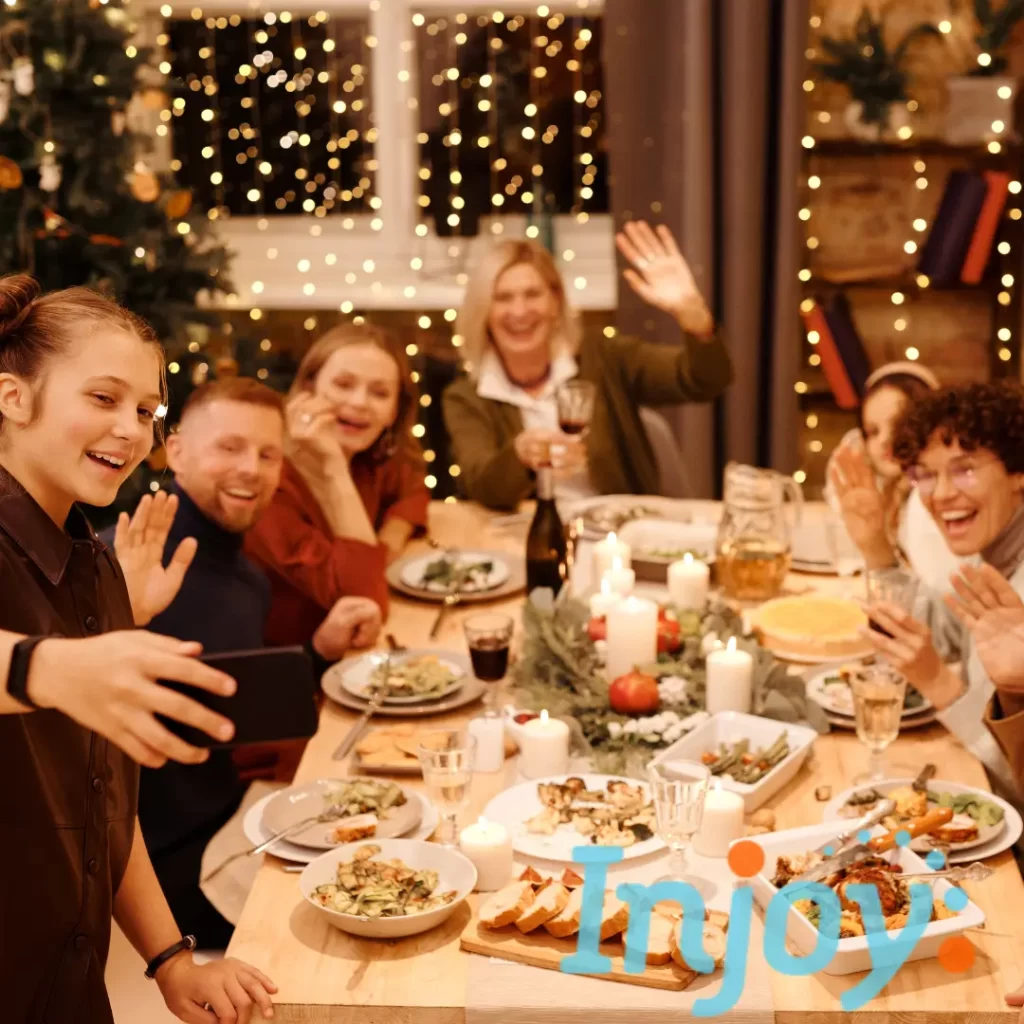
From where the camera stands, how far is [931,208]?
449 centimetres

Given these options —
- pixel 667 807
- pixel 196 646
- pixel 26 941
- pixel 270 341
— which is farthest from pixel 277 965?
pixel 270 341

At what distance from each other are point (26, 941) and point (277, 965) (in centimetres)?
26

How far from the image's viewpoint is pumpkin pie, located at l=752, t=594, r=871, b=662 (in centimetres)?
228

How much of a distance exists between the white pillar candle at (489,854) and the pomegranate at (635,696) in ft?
1.46

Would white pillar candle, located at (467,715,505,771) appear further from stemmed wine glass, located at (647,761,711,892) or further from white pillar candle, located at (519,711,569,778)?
stemmed wine glass, located at (647,761,711,892)

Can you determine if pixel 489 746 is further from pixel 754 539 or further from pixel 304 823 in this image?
pixel 754 539

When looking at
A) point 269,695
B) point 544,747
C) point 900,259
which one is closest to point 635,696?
point 544,747

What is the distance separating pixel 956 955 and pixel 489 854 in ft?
1.64

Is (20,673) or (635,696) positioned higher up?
(20,673)

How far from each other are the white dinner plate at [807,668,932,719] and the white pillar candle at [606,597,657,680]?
9.9 inches

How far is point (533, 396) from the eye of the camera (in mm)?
3504

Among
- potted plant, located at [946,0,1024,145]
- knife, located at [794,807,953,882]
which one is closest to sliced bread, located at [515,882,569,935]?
knife, located at [794,807,953,882]

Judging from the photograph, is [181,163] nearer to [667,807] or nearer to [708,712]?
[708,712]

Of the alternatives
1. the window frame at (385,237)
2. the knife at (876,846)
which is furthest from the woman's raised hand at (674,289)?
the knife at (876,846)
